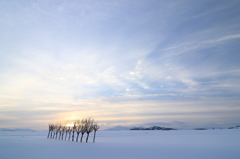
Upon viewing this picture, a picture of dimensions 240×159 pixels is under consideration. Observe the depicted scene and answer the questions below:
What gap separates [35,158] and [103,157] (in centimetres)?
707

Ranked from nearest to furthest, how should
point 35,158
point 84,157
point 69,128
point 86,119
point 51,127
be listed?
point 35,158, point 84,157, point 86,119, point 69,128, point 51,127

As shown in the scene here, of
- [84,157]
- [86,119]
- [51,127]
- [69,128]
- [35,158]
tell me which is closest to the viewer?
[35,158]

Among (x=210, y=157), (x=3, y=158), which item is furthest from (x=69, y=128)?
(x=210, y=157)

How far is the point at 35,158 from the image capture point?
17516mm

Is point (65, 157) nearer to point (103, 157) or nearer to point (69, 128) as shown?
point (103, 157)

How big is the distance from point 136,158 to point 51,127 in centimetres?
4825

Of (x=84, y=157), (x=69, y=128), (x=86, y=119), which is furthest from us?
(x=69, y=128)

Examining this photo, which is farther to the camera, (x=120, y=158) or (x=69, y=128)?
(x=69, y=128)

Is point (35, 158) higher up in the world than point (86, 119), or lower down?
lower down

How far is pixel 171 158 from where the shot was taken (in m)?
Answer: 18.5

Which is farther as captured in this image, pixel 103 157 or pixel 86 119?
pixel 86 119

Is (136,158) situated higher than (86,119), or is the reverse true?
(86,119)

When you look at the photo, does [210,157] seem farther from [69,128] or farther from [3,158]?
[69,128]

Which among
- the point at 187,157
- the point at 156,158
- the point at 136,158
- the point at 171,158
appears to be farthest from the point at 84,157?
the point at 187,157
